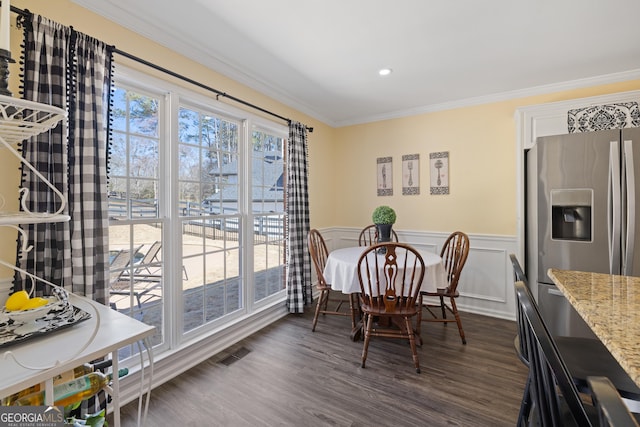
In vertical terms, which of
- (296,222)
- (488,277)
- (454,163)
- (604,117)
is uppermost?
(604,117)

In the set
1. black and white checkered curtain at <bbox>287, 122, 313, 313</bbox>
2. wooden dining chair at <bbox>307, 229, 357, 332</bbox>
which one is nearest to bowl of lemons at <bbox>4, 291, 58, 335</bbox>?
wooden dining chair at <bbox>307, 229, 357, 332</bbox>

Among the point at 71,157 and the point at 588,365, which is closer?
the point at 588,365

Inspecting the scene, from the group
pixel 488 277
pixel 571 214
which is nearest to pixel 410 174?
pixel 488 277

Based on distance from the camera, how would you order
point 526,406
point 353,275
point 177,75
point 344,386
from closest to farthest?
point 526,406, point 344,386, point 177,75, point 353,275

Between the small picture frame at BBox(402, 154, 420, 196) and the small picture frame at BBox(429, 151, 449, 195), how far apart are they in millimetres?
173

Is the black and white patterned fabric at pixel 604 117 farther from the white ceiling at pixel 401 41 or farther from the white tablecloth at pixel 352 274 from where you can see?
the white tablecloth at pixel 352 274

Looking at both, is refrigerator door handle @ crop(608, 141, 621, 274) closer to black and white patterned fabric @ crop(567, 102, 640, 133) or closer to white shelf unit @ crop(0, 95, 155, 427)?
black and white patterned fabric @ crop(567, 102, 640, 133)

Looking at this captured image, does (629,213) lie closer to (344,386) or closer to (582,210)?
(582,210)

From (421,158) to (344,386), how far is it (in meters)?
2.83

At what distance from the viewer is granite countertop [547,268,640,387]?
2.23 ft

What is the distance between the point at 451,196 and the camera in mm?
3574

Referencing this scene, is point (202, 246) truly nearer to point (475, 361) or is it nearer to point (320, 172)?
point (320, 172)

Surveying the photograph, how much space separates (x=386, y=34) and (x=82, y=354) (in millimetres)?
2514

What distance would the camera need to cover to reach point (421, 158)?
3756 mm
